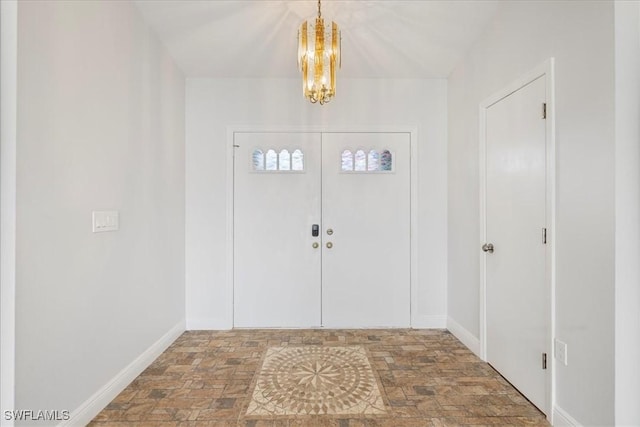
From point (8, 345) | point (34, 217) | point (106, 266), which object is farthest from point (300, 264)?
point (8, 345)

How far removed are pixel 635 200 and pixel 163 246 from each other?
2990 mm

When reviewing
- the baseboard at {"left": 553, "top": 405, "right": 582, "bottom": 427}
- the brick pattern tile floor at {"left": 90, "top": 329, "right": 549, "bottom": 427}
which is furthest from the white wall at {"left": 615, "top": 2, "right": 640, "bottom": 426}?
the brick pattern tile floor at {"left": 90, "top": 329, "right": 549, "bottom": 427}

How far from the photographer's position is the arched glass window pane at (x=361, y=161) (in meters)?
3.24

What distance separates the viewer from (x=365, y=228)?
10.7 ft

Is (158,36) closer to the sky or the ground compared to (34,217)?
closer to the sky

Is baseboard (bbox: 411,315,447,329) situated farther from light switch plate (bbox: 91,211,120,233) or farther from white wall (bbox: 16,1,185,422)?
light switch plate (bbox: 91,211,120,233)

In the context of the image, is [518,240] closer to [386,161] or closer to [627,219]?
[627,219]

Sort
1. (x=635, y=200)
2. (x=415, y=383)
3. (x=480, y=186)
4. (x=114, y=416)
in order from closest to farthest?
(x=635, y=200), (x=114, y=416), (x=415, y=383), (x=480, y=186)

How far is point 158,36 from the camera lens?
2623mm

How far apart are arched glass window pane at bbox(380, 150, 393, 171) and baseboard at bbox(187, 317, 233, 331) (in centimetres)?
217

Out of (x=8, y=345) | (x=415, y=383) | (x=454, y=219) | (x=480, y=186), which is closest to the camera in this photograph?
(x=8, y=345)

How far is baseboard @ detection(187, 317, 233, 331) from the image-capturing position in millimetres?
3197

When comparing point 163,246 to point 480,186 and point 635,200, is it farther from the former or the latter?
point 635,200

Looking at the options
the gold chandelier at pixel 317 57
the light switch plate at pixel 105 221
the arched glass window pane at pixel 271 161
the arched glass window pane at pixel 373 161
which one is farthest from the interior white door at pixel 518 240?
the light switch plate at pixel 105 221
